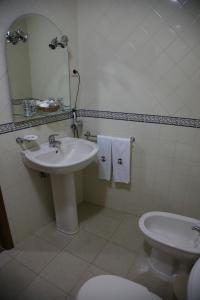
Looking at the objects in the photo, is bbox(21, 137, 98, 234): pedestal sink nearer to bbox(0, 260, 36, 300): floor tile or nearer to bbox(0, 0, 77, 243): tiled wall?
bbox(0, 0, 77, 243): tiled wall

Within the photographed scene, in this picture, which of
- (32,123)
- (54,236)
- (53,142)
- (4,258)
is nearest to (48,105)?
(32,123)

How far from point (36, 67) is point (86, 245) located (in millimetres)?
1612

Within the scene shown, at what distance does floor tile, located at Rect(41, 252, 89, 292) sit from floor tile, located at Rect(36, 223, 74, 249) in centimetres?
12

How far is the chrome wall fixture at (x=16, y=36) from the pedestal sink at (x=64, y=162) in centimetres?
81

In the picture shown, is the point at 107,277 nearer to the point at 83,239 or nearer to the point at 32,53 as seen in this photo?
the point at 83,239

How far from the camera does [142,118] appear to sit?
1789mm

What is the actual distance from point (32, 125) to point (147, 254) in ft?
4.78

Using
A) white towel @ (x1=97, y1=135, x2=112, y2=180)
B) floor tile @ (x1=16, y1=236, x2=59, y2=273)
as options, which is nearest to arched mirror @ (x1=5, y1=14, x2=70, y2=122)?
white towel @ (x1=97, y1=135, x2=112, y2=180)

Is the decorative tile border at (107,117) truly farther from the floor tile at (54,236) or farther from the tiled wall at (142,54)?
the floor tile at (54,236)

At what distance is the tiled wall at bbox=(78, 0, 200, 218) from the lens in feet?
4.94

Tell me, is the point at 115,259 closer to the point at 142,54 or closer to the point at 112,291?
the point at 112,291

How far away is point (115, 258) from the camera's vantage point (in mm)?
1643

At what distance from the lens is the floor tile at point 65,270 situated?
144 cm

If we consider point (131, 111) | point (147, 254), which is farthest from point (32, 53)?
point (147, 254)
